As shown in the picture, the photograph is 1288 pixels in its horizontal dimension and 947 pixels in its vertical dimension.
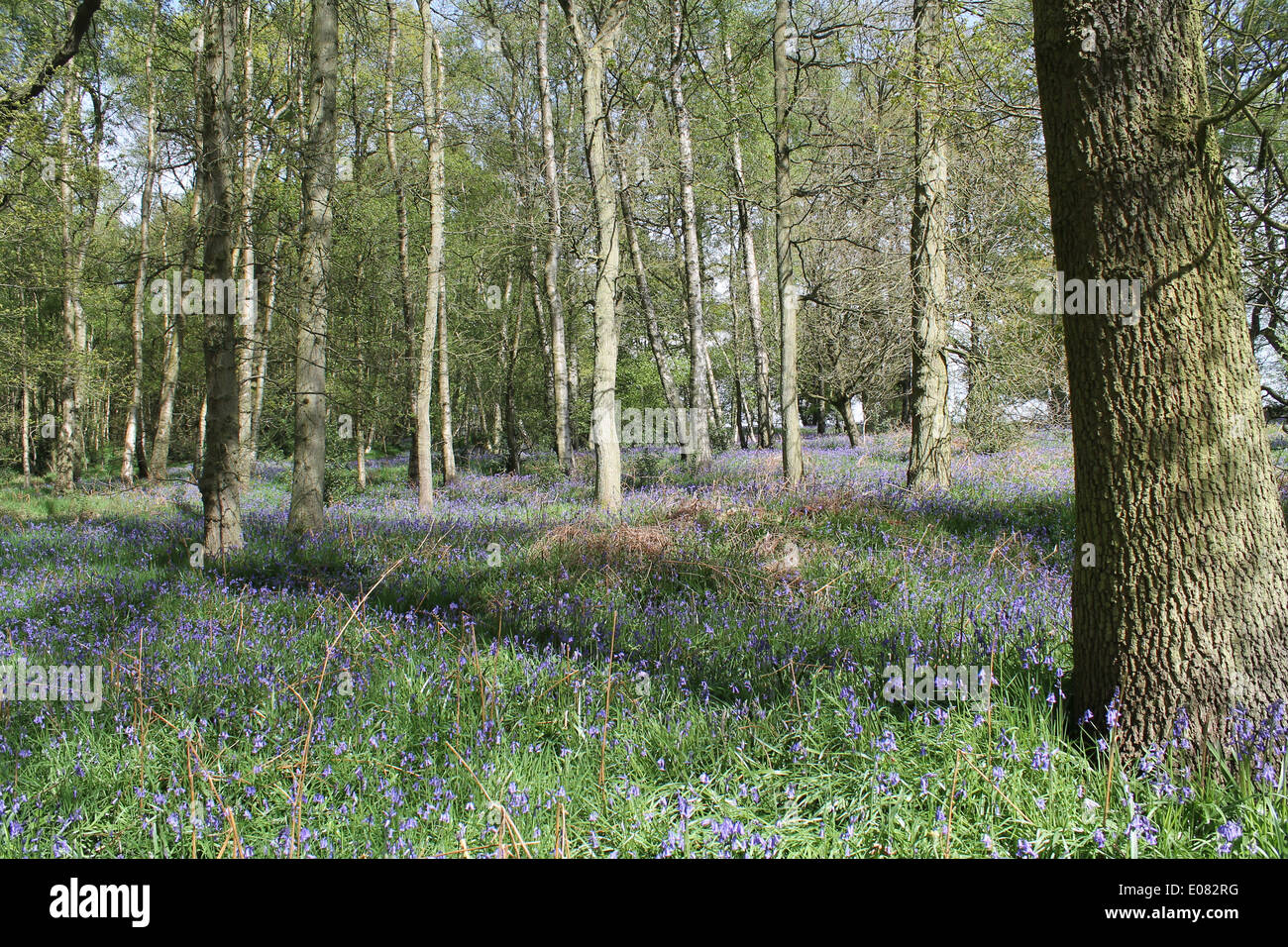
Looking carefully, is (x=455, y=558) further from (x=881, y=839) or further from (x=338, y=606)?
(x=881, y=839)

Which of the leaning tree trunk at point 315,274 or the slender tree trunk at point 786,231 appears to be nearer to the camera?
the leaning tree trunk at point 315,274

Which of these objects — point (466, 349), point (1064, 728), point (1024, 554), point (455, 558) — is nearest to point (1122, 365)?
point (1064, 728)

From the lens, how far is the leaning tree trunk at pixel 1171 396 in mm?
2576

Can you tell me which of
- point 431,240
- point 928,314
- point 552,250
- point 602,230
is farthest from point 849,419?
point 602,230

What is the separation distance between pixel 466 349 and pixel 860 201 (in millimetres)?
15325

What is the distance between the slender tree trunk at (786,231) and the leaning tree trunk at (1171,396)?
714 centimetres

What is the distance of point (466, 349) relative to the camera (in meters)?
21.8

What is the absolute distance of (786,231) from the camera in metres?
10.1

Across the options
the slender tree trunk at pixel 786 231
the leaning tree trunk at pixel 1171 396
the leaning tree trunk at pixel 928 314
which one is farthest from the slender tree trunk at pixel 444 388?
the leaning tree trunk at pixel 1171 396

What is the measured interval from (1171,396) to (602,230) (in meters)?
7.75

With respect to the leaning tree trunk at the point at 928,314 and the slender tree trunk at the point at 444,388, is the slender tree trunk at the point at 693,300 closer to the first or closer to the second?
the slender tree trunk at the point at 444,388

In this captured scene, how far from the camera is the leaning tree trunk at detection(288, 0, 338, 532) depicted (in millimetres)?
8148

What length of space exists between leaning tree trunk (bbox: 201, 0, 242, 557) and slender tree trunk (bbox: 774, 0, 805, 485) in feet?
22.4

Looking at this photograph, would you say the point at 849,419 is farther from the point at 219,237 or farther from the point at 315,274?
the point at 219,237
